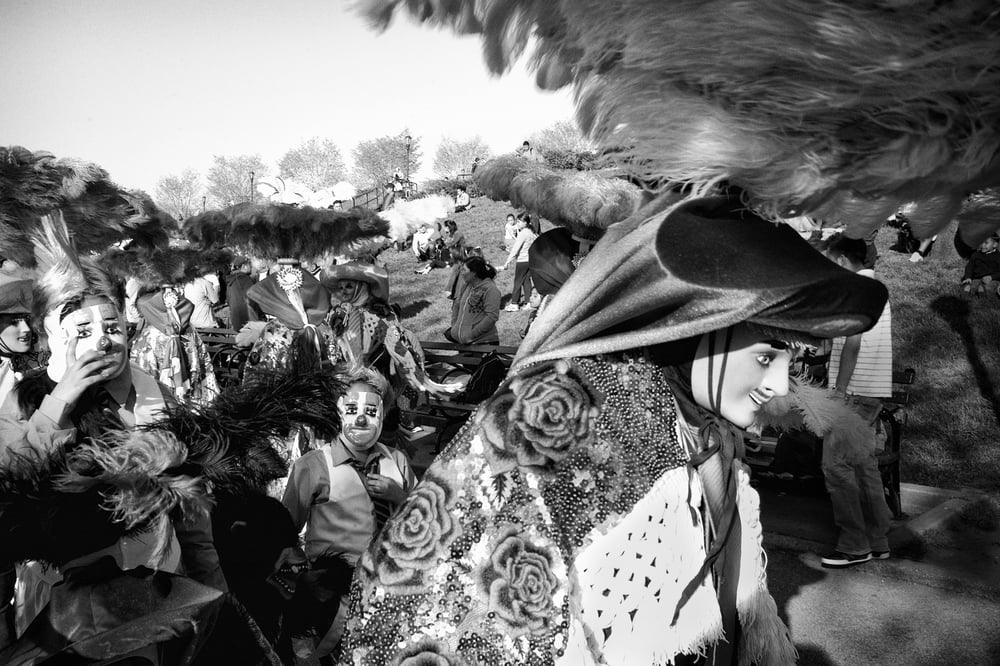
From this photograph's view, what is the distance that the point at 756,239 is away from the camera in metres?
1.50

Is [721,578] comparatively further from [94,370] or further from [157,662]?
[94,370]

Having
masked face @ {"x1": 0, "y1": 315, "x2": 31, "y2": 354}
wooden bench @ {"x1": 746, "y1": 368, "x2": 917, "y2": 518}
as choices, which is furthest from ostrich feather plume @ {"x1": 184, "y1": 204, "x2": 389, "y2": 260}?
wooden bench @ {"x1": 746, "y1": 368, "x2": 917, "y2": 518}

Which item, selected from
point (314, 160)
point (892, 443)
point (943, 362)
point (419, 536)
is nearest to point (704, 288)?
point (419, 536)

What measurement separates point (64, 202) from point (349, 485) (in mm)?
1699

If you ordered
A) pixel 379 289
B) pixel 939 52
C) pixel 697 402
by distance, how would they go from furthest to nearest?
pixel 379 289 → pixel 697 402 → pixel 939 52

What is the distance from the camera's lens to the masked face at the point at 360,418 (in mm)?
3564

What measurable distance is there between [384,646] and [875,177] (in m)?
1.22

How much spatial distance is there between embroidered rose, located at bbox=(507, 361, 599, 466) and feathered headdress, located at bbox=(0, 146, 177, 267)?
2.38 m

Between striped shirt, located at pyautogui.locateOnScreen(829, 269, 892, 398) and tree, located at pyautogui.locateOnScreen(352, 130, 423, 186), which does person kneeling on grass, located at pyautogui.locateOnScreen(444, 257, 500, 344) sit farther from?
tree, located at pyautogui.locateOnScreen(352, 130, 423, 186)

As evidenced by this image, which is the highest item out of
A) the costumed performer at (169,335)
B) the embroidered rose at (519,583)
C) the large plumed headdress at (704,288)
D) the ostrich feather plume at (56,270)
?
the large plumed headdress at (704,288)

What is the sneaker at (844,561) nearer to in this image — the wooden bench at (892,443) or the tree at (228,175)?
the wooden bench at (892,443)

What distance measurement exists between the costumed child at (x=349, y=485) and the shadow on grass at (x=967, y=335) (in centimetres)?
667

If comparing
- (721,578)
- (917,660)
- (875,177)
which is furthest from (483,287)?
(875,177)

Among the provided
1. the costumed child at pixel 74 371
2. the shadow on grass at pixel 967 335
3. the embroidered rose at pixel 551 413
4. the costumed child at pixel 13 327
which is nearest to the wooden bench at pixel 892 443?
the shadow on grass at pixel 967 335
